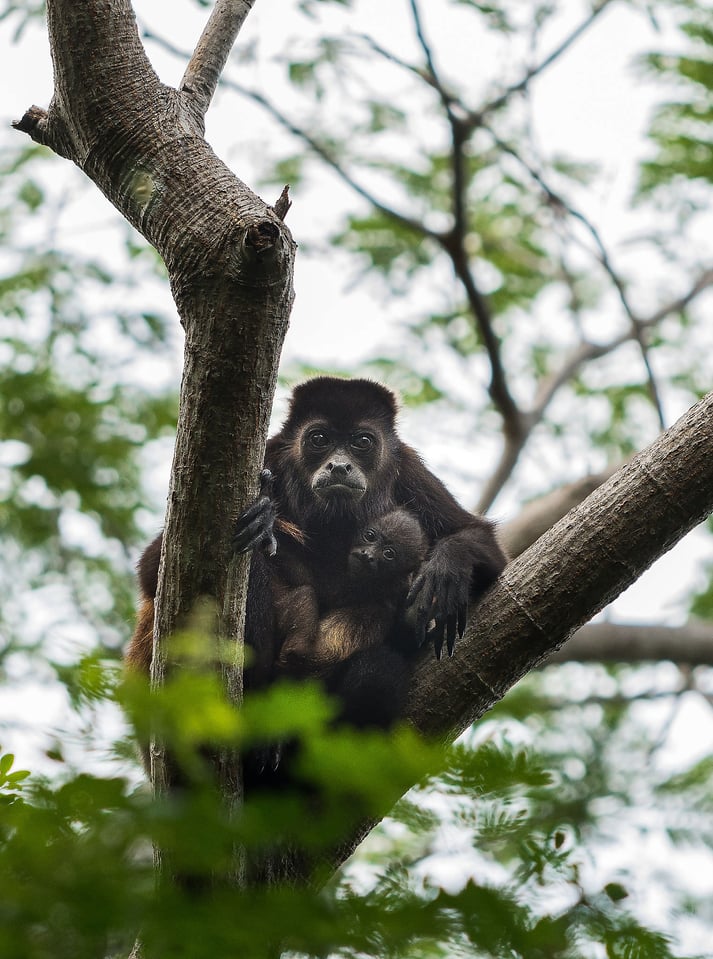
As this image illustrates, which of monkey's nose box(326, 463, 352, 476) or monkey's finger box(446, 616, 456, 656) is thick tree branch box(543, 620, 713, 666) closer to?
monkey's nose box(326, 463, 352, 476)

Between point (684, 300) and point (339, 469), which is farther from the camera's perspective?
point (684, 300)

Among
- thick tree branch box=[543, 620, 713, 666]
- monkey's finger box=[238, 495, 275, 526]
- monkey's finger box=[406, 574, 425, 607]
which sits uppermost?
thick tree branch box=[543, 620, 713, 666]

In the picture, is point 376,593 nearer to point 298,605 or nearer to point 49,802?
point 298,605

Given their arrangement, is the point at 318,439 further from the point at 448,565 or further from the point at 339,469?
the point at 448,565

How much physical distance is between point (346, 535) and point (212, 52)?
8.18ft

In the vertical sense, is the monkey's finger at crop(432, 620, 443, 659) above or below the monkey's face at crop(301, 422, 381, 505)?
below

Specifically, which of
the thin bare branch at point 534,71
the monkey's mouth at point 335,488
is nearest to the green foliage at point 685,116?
the thin bare branch at point 534,71

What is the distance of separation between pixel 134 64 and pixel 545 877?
2998mm

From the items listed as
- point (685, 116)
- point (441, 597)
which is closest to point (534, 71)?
point (685, 116)

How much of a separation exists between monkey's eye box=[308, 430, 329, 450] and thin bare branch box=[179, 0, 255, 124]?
2.15 metres

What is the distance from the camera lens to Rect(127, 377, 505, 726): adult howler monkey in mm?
4277

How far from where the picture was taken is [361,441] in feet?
20.2

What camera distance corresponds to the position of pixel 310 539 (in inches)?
222

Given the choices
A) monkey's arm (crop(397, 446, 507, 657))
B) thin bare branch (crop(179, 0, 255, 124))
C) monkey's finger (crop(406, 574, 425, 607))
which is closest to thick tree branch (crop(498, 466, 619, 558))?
monkey's arm (crop(397, 446, 507, 657))
